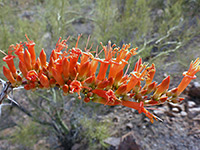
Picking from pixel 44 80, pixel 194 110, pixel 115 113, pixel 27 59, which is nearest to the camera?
pixel 44 80

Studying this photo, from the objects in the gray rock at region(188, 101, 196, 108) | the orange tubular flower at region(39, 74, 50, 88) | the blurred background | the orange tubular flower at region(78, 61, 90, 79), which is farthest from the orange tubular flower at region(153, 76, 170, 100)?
the gray rock at region(188, 101, 196, 108)

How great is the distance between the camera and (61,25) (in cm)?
400

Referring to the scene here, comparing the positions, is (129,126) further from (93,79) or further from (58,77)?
(58,77)

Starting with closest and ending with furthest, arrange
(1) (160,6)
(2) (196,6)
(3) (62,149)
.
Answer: (3) (62,149)
(2) (196,6)
(1) (160,6)

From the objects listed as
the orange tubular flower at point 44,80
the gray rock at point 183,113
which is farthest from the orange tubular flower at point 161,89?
the gray rock at point 183,113

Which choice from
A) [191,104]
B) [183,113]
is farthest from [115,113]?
[191,104]

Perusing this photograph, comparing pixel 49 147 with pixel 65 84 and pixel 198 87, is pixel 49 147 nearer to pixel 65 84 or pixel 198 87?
pixel 65 84

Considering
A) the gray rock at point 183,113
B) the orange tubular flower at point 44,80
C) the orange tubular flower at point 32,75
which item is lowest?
the gray rock at point 183,113

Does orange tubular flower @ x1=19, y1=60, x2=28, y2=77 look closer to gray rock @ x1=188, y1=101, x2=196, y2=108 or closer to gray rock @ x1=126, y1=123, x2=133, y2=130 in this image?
gray rock @ x1=126, y1=123, x2=133, y2=130

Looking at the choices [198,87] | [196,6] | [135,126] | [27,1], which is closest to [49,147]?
[135,126]

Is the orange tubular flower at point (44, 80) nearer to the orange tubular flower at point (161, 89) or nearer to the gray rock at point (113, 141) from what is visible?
the orange tubular flower at point (161, 89)

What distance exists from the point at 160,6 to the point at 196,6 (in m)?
1.14

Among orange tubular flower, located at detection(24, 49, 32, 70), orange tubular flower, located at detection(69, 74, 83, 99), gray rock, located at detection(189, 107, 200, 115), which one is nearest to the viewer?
orange tubular flower, located at detection(69, 74, 83, 99)

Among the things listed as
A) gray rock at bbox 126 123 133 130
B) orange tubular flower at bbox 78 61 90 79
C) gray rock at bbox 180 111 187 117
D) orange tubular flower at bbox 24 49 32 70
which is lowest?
gray rock at bbox 126 123 133 130
